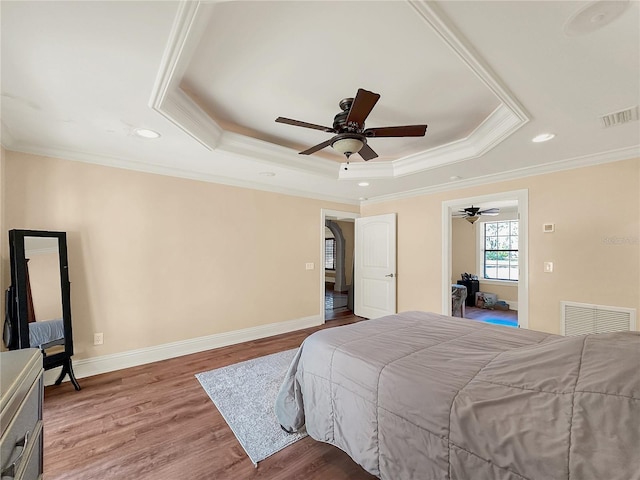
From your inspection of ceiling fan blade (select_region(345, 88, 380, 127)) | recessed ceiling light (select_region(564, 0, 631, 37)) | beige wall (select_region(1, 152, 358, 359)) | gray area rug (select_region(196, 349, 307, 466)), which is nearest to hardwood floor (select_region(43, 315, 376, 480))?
gray area rug (select_region(196, 349, 307, 466))

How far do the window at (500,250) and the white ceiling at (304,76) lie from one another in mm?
4406

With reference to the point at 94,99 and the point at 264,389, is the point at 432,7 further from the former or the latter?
the point at 264,389

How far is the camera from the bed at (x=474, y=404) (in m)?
0.89

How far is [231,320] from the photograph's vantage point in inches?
159

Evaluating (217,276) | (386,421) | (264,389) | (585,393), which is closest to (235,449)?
(264,389)

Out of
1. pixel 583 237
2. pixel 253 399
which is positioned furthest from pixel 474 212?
pixel 253 399

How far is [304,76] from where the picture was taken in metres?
1.96

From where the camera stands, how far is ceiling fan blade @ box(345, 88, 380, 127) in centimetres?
167

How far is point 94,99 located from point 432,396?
9.00ft

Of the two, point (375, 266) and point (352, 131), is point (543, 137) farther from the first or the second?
point (375, 266)

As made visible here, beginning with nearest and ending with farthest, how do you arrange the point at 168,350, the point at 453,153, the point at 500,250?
the point at 453,153
the point at 168,350
the point at 500,250

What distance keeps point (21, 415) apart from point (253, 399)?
1915mm

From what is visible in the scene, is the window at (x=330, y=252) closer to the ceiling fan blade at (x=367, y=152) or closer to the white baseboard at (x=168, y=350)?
the white baseboard at (x=168, y=350)

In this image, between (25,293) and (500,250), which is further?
(500,250)
